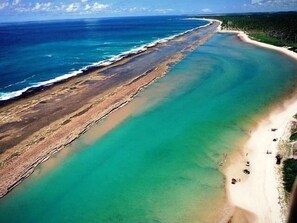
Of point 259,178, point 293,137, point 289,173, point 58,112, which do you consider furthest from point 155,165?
point 58,112

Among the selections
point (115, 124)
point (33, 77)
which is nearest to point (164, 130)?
point (115, 124)

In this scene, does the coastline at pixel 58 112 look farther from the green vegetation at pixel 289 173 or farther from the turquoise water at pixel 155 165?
the green vegetation at pixel 289 173

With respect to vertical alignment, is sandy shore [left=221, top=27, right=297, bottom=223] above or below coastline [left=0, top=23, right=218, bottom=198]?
above

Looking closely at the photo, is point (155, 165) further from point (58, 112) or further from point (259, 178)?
point (58, 112)

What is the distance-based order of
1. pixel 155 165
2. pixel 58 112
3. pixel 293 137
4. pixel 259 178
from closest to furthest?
1. pixel 259 178
2. pixel 155 165
3. pixel 293 137
4. pixel 58 112

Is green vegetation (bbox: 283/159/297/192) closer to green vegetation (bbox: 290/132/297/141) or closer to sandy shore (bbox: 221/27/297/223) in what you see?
sandy shore (bbox: 221/27/297/223)

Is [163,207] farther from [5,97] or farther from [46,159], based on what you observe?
[5,97]

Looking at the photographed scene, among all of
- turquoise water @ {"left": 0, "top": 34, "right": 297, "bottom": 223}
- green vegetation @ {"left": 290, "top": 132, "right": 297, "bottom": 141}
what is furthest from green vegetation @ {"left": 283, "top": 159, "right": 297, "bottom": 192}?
turquoise water @ {"left": 0, "top": 34, "right": 297, "bottom": 223}

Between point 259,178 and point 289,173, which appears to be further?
point 259,178
